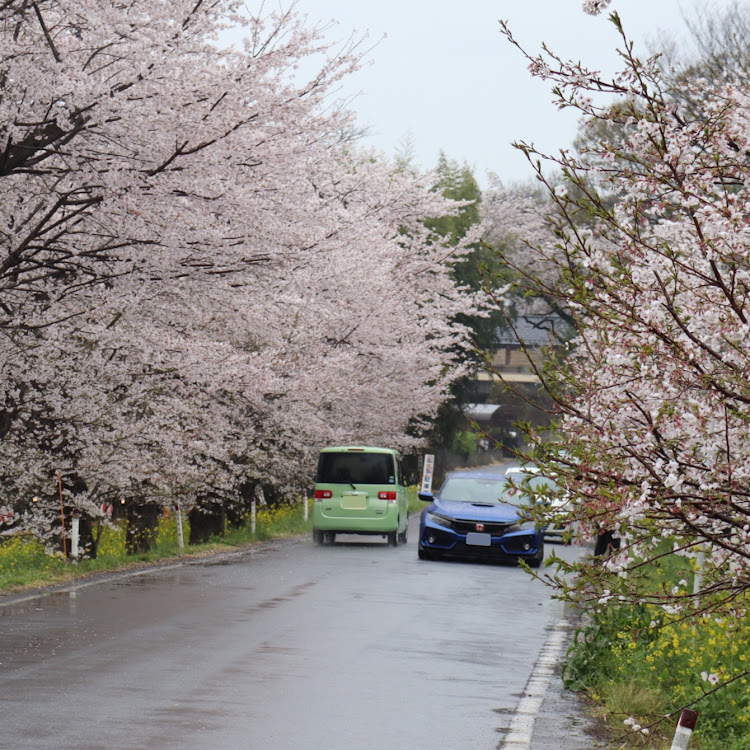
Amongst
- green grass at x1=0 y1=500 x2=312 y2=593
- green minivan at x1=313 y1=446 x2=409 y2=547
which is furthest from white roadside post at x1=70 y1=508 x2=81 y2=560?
green minivan at x1=313 y1=446 x2=409 y2=547

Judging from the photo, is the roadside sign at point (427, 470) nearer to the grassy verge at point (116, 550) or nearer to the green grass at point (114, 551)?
the grassy verge at point (116, 550)

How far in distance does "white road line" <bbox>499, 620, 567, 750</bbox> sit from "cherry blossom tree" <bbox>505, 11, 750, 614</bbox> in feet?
5.64

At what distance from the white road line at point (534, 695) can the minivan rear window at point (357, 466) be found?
12.9m

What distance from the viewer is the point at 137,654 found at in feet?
36.6

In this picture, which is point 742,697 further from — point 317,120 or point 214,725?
point 317,120

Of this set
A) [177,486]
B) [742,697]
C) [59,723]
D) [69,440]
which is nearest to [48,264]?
[69,440]

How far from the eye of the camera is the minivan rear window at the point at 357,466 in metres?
27.4

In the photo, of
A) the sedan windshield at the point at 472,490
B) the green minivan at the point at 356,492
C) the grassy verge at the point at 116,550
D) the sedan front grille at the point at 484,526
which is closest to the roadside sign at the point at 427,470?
the grassy verge at the point at 116,550

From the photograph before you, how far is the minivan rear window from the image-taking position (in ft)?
89.8

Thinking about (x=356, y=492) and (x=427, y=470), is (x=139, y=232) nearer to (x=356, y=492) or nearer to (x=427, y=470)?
(x=356, y=492)

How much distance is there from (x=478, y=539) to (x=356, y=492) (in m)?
4.56

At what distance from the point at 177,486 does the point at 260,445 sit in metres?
8.28

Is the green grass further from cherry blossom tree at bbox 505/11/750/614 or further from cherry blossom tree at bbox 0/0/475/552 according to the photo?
cherry blossom tree at bbox 505/11/750/614

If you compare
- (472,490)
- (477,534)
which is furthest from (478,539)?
(472,490)
